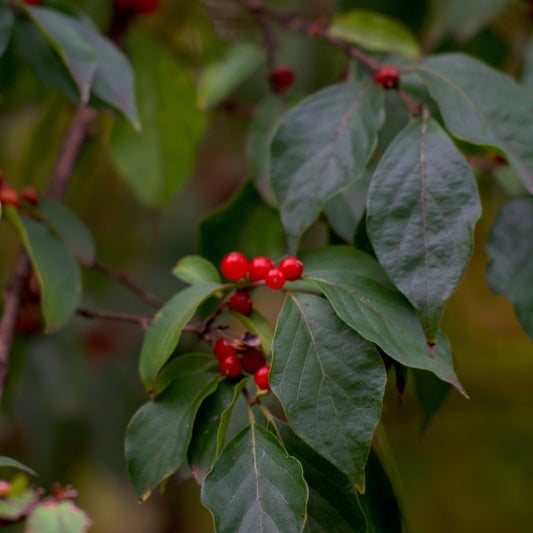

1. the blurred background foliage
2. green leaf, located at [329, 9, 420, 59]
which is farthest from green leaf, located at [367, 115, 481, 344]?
green leaf, located at [329, 9, 420, 59]

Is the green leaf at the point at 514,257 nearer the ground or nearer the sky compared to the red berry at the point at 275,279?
nearer the ground

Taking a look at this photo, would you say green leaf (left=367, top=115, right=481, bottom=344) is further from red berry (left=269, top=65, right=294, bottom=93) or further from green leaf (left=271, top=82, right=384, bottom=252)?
red berry (left=269, top=65, right=294, bottom=93)

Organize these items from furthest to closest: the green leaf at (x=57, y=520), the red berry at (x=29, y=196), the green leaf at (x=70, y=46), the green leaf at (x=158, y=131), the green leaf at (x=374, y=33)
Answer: the green leaf at (x=158, y=131) < the green leaf at (x=374, y=33) < the red berry at (x=29, y=196) < the green leaf at (x=70, y=46) < the green leaf at (x=57, y=520)

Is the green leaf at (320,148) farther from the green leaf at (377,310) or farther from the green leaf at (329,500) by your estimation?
the green leaf at (329,500)

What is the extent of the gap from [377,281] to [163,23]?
3.05ft

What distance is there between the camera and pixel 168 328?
0.47 meters

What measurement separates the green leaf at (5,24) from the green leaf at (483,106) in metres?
0.45

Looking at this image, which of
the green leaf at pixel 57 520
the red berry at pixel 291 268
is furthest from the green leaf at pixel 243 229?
the green leaf at pixel 57 520

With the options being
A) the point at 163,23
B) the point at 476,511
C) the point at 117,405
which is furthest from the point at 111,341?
the point at 476,511

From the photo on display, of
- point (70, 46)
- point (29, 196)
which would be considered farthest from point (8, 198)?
point (70, 46)

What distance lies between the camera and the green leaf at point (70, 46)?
0.56 m

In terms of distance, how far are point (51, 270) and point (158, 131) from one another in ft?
1.37

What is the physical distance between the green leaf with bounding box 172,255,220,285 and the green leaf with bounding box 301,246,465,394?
0.33 feet

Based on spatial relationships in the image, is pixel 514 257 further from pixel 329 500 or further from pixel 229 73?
pixel 229 73
